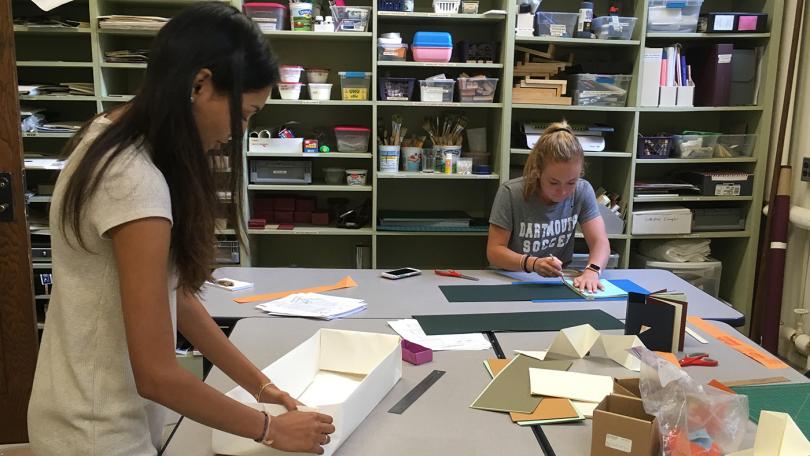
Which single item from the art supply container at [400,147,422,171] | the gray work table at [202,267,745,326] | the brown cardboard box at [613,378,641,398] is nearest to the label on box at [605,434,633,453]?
the brown cardboard box at [613,378,641,398]

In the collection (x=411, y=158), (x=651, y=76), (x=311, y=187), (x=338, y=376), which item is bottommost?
(x=338, y=376)

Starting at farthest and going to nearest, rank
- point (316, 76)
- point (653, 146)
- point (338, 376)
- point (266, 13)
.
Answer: point (653, 146) < point (316, 76) < point (266, 13) < point (338, 376)

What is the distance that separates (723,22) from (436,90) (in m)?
1.56

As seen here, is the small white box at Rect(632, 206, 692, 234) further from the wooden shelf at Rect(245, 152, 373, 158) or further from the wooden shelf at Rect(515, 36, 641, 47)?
the wooden shelf at Rect(245, 152, 373, 158)

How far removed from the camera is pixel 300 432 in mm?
1084

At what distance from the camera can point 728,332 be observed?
193cm

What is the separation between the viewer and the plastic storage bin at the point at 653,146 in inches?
141

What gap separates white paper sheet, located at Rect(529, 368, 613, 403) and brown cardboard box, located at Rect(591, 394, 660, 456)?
248 millimetres

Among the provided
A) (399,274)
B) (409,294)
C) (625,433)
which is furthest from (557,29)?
(625,433)

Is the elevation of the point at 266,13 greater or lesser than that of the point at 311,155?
greater

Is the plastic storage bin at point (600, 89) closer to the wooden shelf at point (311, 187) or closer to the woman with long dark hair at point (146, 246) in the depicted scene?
the wooden shelf at point (311, 187)

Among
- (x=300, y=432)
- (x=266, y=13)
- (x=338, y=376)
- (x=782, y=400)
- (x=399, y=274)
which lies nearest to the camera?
(x=300, y=432)

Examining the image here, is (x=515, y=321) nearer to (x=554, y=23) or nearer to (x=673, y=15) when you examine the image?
(x=554, y=23)

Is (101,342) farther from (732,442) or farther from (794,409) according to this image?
(794,409)
